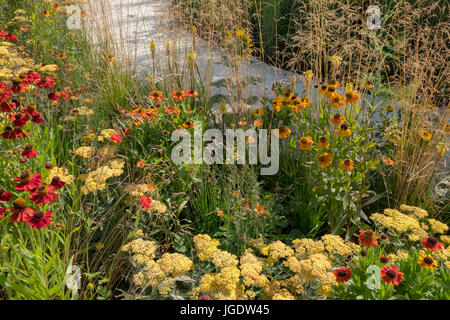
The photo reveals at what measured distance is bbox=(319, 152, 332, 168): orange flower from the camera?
1.89 m

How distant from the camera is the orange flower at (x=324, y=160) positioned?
6.19ft

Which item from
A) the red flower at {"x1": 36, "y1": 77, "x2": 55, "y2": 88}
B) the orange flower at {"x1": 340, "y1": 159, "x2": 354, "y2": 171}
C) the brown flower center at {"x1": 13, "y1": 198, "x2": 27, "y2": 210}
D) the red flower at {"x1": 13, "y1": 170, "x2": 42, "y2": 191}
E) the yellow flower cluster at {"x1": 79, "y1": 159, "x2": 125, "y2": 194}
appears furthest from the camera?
the red flower at {"x1": 36, "y1": 77, "x2": 55, "y2": 88}

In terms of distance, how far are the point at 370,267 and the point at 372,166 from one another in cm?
74

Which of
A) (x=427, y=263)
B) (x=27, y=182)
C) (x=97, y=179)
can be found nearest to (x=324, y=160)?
(x=427, y=263)

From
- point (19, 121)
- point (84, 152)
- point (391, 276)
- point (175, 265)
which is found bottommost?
point (175, 265)

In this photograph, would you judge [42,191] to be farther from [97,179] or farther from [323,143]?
[323,143]

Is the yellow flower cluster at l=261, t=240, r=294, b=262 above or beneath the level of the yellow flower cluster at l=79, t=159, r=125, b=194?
beneath

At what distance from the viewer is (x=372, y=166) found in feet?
6.46

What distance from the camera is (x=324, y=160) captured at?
189 centimetres

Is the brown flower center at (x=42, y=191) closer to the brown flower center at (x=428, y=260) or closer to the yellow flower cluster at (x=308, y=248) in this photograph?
the yellow flower cluster at (x=308, y=248)

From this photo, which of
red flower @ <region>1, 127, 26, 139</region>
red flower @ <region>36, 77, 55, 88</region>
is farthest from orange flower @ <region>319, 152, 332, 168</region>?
red flower @ <region>36, 77, 55, 88</region>

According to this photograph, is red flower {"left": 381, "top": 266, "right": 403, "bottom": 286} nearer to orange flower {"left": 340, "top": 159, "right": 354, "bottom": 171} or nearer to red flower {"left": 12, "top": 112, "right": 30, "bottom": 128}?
orange flower {"left": 340, "top": 159, "right": 354, "bottom": 171}
